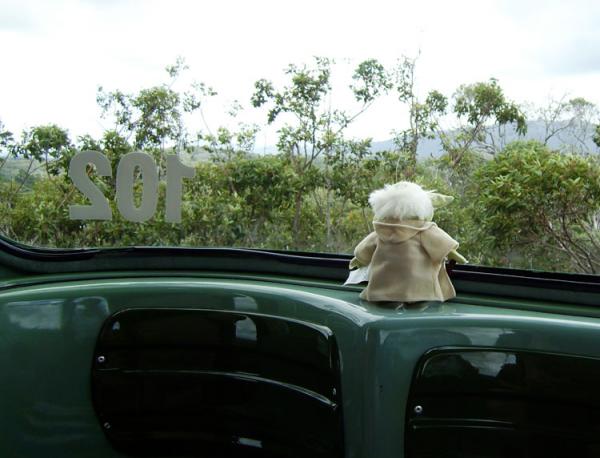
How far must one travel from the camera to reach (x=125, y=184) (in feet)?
6.43

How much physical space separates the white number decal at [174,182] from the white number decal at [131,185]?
0.04 meters

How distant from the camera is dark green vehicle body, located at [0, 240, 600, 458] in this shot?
4.11 feet

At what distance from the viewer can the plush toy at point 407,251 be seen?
1.45 m

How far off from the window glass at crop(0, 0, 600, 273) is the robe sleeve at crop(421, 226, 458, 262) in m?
0.73

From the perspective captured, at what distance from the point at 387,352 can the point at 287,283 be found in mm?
494

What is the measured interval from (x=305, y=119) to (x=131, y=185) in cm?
88

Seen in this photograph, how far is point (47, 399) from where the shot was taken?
168cm

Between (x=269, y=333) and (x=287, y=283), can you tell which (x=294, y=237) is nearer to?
(x=287, y=283)

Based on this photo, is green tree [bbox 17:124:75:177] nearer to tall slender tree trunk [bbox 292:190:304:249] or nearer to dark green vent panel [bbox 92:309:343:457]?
tall slender tree trunk [bbox 292:190:304:249]

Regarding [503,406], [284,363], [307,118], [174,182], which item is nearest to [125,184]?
[174,182]

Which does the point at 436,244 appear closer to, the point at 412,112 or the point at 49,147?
the point at 412,112

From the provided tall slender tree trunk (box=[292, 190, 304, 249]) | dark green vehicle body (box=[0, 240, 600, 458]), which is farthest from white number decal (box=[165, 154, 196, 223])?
tall slender tree trunk (box=[292, 190, 304, 249])

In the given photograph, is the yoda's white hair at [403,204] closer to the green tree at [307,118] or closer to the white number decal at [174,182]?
the white number decal at [174,182]

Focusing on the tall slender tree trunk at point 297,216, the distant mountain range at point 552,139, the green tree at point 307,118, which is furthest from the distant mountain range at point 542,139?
the tall slender tree trunk at point 297,216
